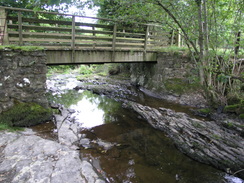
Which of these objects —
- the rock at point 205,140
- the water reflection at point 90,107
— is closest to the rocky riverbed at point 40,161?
the water reflection at point 90,107

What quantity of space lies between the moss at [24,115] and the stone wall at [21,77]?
0.68 ft

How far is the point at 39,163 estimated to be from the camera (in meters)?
3.94

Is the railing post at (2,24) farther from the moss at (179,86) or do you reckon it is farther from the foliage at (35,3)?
the moss at (179,86)

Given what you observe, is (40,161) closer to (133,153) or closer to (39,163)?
(39,163)

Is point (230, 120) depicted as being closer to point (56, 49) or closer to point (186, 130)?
point (186, 130)

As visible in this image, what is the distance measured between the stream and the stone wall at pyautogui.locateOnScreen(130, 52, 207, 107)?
193 centimetres

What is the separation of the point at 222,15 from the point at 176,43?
6896 millimetres

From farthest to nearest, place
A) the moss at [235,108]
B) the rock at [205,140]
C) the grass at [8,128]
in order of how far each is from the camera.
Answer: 1. the moss at [235,108]
2. the grass at [8,128]
3. the rock at [205,140]

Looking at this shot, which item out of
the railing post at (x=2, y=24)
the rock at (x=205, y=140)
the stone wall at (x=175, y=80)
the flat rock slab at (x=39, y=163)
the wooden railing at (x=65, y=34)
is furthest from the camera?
the stone wall at (x=175, y=80)

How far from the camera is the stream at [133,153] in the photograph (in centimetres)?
440

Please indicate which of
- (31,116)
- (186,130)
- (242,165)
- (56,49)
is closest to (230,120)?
(186,130)

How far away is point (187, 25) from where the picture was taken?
8.04 meters

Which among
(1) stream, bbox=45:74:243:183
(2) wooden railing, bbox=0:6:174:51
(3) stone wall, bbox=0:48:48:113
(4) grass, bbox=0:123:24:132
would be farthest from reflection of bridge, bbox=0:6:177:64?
(4) grass, bbox=0:123:24:132

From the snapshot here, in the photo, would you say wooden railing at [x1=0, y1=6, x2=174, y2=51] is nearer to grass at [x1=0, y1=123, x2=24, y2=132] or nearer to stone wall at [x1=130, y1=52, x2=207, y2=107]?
stone wall at [x1=130, y1=52, x2=207, y2=107]
